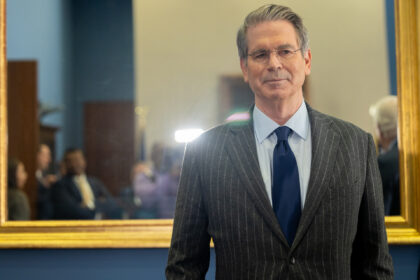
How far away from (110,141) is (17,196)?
1.81 feet

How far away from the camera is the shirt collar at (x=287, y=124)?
1.36 meters

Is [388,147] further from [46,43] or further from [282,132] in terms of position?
[46,43]

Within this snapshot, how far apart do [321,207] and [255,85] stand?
1.38ft

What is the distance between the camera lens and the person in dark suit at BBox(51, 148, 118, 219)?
88.7 inches

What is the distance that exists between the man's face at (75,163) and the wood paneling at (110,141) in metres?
0.04

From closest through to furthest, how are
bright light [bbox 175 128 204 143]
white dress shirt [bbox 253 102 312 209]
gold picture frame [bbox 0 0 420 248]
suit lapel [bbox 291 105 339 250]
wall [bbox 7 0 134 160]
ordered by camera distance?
suit lapel [bbox 291 105 339 250] < white dress shirt [bbox 253 102 312 209] < gold picture frame [bbox 0 0 420 248] < bright light [bbox 175 128 204 143] < wall [bbox 7 0 134 160]

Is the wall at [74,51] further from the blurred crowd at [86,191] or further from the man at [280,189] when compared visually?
the man at [280,189]

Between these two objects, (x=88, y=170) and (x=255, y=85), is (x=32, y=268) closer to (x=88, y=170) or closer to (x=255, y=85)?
(x=88, y=170)

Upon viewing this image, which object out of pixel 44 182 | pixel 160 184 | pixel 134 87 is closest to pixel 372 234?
pixel 160 184

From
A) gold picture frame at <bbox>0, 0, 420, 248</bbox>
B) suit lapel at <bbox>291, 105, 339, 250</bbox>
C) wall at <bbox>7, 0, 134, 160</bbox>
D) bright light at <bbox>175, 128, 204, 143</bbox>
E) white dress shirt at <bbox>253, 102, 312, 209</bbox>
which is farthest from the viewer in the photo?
wall at <bbox>7, 0, 134, 160</bbox>

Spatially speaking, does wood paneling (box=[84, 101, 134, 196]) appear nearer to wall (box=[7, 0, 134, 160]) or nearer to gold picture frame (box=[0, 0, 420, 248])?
wall (box=[7, 0, 134, 160])

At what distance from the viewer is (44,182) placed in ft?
7.55

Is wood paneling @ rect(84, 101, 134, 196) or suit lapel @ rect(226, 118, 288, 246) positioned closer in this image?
suit lapel @ rect(226, 118, 288, 246)

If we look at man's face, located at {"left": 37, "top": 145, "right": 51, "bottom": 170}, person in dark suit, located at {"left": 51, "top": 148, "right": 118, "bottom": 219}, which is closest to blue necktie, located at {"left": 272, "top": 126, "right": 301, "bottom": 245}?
person in dark suit, located at {"left": 51, "top": 148, "right": 118, "bottom": 219}
